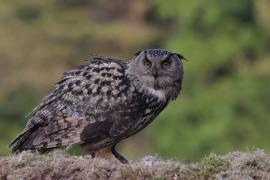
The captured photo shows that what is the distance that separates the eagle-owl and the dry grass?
6.64 ft

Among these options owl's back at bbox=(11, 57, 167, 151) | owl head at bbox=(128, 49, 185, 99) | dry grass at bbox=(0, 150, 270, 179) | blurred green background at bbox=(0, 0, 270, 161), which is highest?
blurred green background at bbox=(0, 0, 270, 161)

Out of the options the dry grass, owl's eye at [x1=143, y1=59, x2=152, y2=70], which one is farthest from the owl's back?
the dry grass

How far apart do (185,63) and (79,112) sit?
85.6 ft

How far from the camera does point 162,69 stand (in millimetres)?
14820

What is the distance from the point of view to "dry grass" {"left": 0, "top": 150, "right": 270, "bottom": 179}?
11.6 metres

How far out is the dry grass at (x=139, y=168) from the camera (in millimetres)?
11633

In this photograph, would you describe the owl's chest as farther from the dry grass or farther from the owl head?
the dry grass

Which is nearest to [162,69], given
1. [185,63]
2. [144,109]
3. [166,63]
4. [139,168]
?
[166,63]

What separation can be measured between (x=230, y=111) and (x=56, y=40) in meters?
9.19

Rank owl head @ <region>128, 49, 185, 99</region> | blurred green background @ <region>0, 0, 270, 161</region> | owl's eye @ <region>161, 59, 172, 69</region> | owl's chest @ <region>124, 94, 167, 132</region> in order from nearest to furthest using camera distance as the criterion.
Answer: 1. owl's chest @ <region>124, 94, 167, 132</region>
2. owl head @ <region>128, 49, 185, 99</region>
3. owl's eye @ <region>161, 59, 172, 69</region>
4. blurred green background @ <region>0, 0, 270, 161</region>

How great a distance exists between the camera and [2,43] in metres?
45.0

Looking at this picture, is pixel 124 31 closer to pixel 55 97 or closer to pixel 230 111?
pixel 230 111

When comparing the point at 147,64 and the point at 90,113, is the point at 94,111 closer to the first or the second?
the point at 90,113

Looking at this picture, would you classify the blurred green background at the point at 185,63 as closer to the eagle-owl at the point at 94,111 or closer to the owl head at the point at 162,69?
the owl head at the point at 162,69
